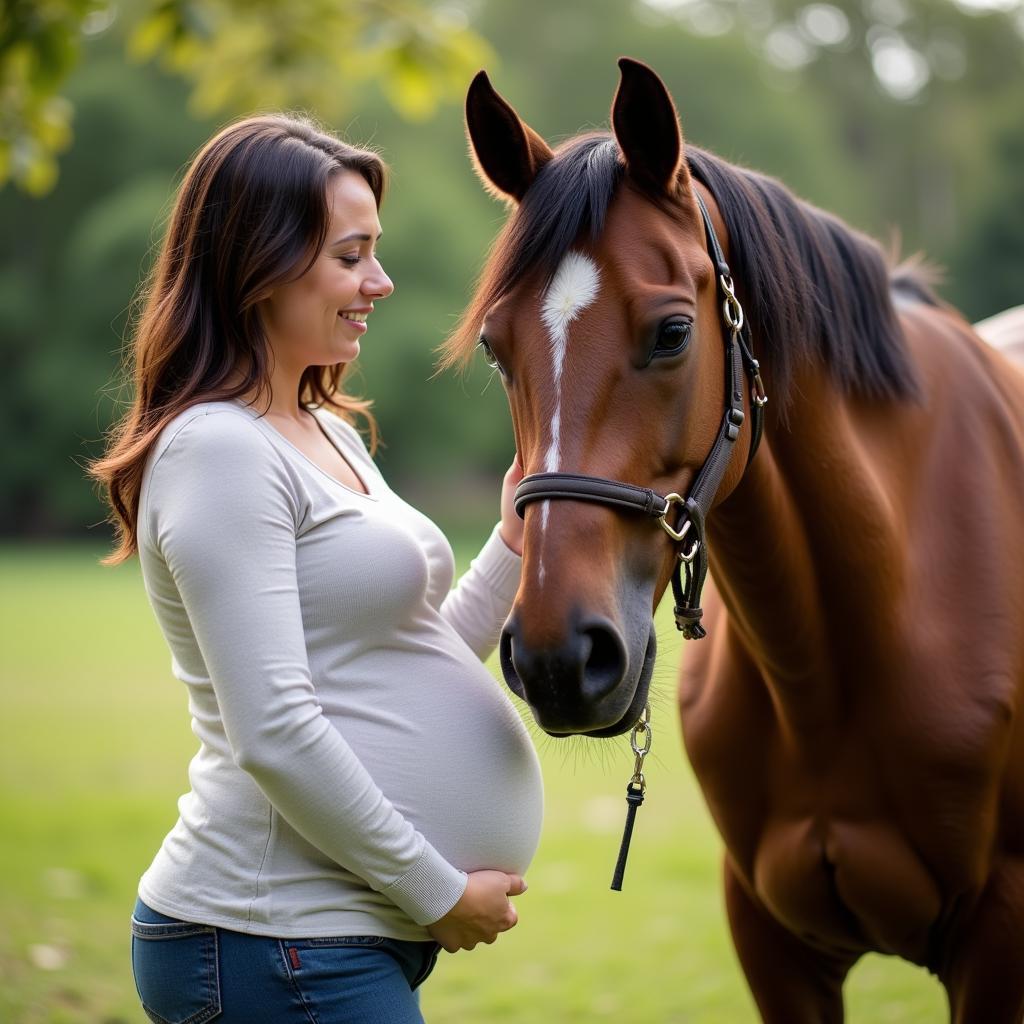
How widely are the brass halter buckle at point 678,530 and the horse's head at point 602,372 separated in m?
0.02

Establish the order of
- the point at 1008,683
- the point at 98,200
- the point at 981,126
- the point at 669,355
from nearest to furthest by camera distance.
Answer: the point at 669,355
the point at 1008,683
the point at 98,200
the point at 981,126

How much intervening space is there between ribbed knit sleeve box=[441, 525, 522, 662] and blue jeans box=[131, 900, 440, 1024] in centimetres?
74

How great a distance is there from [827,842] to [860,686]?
12.8 inches

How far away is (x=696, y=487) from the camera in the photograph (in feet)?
6.42

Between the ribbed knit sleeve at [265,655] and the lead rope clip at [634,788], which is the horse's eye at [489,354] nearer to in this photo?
the ribbed knit sleeve at [265,655]

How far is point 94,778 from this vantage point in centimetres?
792

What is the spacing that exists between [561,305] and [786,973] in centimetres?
172

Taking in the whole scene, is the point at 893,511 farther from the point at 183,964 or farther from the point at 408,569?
the point at 183,964

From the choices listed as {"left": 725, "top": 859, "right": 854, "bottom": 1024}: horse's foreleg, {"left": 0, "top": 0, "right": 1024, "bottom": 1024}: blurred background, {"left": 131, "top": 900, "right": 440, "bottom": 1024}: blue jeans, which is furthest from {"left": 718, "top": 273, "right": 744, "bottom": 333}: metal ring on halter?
{"left": 725, "top": 859, "right": 854, "bottom": 1024}: horse's foreleg

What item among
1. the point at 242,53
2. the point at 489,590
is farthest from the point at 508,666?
the point at 242,53

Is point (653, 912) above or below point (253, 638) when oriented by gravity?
below

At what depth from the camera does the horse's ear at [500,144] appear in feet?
6.78

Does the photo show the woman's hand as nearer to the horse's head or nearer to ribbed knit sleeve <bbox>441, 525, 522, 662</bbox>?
ribbed knit sleeve <bbox>441, 525, 522, 662</bbox>

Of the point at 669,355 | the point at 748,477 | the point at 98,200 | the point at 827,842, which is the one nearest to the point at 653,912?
the point at 827,842
